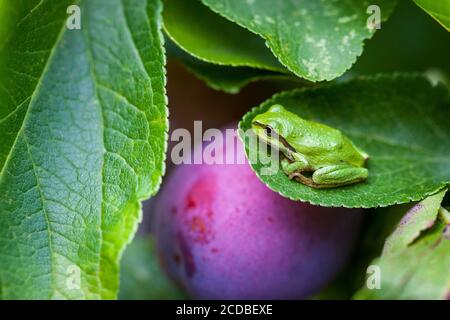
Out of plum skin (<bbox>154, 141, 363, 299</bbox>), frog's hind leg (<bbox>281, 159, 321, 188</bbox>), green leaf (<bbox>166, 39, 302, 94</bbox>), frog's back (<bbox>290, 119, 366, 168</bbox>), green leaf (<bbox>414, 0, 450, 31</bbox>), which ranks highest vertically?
green leaf (<bbox>166, 39, 302, 94</bbox>)

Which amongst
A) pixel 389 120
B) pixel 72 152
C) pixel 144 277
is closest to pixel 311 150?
pixel 389 120

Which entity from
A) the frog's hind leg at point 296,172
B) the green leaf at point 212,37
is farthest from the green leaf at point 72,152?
the frog's hind leg at point 296,172

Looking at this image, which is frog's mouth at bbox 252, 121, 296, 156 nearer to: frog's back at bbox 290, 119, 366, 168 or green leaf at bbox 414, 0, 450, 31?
frog's back at bbox 290, 119, 366, 168

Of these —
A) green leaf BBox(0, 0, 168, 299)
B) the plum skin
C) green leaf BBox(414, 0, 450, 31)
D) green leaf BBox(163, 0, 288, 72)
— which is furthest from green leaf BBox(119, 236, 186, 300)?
green leaf BBox(414, 0, 450, 31)

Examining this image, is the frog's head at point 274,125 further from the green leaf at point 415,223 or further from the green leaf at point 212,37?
the green leaf at point 415,223
